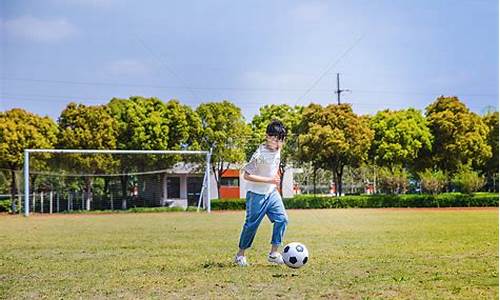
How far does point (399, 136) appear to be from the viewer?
67.1 feet

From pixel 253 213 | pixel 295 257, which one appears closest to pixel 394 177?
pixel 253 213

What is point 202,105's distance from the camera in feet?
61.4

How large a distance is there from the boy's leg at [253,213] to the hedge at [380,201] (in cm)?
1432

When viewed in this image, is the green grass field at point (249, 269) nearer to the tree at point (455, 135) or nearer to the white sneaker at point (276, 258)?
the white sneaker at point (276, 258)

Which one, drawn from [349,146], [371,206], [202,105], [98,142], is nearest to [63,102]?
[98,142]

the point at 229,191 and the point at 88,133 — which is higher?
the point at 88,133

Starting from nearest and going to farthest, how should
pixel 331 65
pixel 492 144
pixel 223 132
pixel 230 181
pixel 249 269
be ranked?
pixel 249 269
pixel 331 65
pixel 223 132
pixel 492 144
pixel 230 181

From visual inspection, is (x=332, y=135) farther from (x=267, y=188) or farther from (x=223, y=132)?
(x=267, y=188)

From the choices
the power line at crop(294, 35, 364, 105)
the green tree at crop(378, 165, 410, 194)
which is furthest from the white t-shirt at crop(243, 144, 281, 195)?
the green tree at crop(378, 165, 410, 194)

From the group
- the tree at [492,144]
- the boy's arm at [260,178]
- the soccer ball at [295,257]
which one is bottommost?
the soccer ball at [295,257]

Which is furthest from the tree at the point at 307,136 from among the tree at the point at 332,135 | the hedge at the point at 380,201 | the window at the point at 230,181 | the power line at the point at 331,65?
the power line at the point at 331,65

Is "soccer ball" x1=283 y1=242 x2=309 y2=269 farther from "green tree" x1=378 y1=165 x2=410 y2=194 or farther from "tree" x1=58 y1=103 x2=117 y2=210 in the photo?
"green tree" x1=378 y1=165 x2=410 y2=194

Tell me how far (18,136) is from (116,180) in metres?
3.37

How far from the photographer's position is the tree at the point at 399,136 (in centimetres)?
2002
